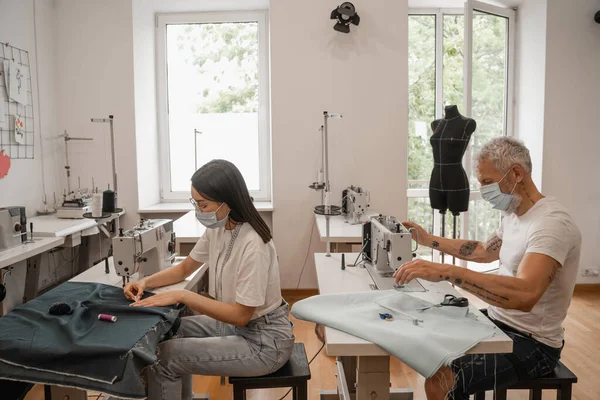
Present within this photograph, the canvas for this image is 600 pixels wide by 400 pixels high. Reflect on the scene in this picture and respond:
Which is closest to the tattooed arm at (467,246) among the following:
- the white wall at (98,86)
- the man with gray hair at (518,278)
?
the man with gray hair at (518,278)

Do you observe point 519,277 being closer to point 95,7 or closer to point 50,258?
point 50,258

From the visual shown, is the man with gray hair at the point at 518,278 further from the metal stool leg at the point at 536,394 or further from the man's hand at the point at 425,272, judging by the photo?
the metal stool leg at the point at 536,394

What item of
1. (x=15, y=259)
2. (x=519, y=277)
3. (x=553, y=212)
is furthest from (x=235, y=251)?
(x=15, y=259)

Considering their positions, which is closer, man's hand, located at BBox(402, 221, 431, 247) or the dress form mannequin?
man's hand, located at BBox(402, 221, 431, 247)

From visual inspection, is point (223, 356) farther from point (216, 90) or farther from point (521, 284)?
point (216, 90)

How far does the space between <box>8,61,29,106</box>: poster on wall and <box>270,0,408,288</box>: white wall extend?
78.6 inches

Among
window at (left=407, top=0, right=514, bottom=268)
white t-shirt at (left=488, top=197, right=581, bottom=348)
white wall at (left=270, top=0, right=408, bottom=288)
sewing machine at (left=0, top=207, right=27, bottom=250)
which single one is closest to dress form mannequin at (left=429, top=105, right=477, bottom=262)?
white wall at (left=270, top=0, right=408, bottom=288)

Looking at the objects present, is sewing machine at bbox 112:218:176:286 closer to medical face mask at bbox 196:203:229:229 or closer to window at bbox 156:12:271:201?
medical face mask at bbox 196:203:229:229

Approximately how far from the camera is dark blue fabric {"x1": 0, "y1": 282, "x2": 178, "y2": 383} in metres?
1.35

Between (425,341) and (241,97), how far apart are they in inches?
147

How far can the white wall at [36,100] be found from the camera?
11.9 ft

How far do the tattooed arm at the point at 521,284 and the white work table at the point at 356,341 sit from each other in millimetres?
95

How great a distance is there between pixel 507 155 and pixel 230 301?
1.20 metres

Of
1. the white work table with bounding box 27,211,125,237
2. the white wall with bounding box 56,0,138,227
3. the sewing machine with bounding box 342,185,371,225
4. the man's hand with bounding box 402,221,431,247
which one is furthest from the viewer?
the white wall with bounding box 56,0,138,227
